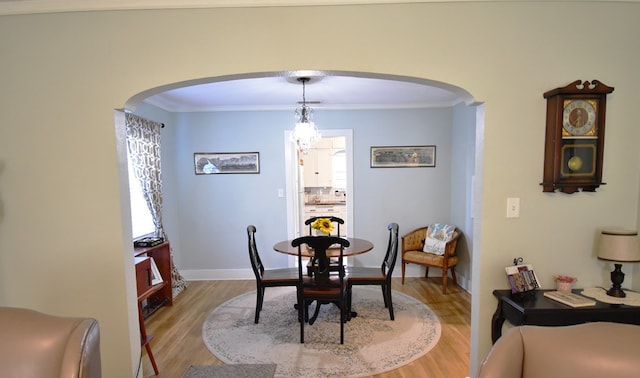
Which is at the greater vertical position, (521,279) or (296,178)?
(296,178)

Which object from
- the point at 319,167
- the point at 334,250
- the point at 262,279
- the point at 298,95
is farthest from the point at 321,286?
the point at 319,167

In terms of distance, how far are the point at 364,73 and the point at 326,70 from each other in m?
0.22

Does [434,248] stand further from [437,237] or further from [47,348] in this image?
[47,348]

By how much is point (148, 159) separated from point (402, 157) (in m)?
3.26

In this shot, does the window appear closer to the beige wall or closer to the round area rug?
the round area rug

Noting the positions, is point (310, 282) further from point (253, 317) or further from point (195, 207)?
Answer: point (195, 207)

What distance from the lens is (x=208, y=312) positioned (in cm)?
335

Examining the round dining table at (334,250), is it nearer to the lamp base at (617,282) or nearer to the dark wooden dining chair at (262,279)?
the dark wooden dining chair at (262,279)

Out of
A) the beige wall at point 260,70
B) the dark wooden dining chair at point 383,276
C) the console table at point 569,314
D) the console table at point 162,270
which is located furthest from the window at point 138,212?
the console table at point 569,314

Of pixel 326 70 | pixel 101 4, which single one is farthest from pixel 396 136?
pixel 101 4

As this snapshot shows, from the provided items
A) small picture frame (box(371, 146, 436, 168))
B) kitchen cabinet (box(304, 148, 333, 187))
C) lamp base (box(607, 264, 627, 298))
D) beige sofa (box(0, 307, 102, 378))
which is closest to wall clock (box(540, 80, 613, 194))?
lamp base (box(607, 264, 627, 298))

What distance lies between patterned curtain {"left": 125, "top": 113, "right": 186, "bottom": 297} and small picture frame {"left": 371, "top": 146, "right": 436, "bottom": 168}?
280 cm

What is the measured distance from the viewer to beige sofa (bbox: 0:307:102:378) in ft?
3.79

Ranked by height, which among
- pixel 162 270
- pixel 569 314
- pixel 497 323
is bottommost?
pixel 162 270
